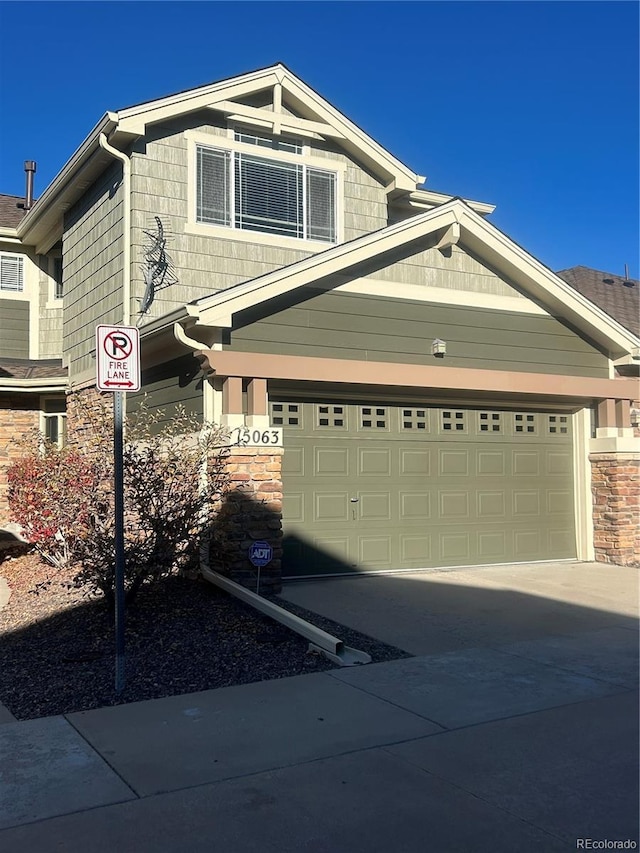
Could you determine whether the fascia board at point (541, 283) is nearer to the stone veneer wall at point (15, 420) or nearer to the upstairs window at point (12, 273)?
the stone veneer wall at point (15, 420)

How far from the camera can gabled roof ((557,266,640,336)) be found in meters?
16.8

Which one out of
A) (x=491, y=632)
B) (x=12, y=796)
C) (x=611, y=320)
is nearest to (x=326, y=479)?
(x=491, y=632)

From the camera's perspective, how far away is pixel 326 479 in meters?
10.3

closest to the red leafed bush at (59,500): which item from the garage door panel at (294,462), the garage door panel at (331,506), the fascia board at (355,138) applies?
the garage door panel at (294,462)

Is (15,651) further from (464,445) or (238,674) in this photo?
(464,445)

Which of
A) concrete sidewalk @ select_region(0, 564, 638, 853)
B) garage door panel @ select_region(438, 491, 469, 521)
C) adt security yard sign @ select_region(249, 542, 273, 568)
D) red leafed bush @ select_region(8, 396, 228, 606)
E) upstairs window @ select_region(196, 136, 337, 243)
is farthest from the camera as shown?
upstairs window @ select_region(196, 136, 337, 243)

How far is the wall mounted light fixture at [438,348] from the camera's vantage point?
1076 centimetres

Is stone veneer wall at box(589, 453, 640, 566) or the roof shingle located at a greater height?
the roof shingle

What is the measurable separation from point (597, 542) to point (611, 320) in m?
3.35

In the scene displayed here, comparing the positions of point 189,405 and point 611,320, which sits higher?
point 611,320

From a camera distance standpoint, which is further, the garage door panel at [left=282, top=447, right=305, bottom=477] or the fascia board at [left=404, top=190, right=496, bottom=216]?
the fascia board at [left=404, top=190, right=496, bottom=216]

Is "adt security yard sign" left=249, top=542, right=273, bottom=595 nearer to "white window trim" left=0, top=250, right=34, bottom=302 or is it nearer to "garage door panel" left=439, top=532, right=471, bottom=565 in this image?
"garage door panel" left=439, top=532, right=471, bottom=565

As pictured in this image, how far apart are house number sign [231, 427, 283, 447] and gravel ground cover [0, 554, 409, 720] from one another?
1684mm

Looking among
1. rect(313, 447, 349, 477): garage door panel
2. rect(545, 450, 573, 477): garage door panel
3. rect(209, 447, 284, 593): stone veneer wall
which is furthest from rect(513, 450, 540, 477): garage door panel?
rect(209, 447, 284, 593): stone veneer wall
